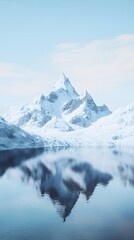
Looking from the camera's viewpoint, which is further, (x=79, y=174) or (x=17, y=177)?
(x=79, y=174)

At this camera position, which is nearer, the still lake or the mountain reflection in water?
the still lake

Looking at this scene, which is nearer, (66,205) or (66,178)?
(66,205)

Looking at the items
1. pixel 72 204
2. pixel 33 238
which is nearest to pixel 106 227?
pixel 33 238

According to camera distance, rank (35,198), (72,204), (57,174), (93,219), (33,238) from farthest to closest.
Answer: (57,174) → (35,198) → (72,204) → (93,219) → (33,238)

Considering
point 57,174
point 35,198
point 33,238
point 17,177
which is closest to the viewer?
point 33,238

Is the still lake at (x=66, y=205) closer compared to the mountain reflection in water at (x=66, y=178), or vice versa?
the still lake at (x=66, y=205)

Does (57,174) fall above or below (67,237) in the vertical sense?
above

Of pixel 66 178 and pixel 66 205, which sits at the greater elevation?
pixel 66 178

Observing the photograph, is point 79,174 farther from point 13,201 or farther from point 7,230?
point 7,230
